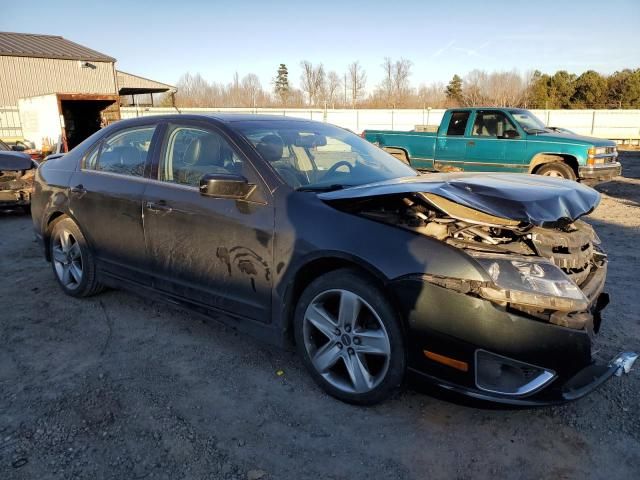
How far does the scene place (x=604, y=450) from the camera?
2404 mm

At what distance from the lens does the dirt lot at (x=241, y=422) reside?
230 cm

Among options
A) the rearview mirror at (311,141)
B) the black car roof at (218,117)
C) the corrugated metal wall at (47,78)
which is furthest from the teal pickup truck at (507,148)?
the corrugated metal wall at (47,78)

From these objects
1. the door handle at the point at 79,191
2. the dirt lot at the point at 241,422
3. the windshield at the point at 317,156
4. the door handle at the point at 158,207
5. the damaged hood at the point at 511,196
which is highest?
the windshield at the point at 317,156

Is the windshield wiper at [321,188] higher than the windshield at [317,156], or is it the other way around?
the windshield at [317,156]

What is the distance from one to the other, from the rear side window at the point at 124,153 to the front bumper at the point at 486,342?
2.43 meters

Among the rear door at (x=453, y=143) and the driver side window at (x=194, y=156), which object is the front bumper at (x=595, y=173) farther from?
the driver side window at (x=194, y=156)

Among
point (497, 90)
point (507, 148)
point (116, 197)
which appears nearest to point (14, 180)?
point (116, 197)

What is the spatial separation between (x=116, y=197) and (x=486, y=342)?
120 inches

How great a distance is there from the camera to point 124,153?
4035mm

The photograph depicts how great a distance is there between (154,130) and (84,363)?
1802 mm

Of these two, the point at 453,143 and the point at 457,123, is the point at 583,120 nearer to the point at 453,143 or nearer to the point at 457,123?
the point at 457,123

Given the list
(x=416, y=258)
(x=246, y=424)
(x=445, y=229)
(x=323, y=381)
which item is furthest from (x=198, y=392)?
(x=445, y=229)

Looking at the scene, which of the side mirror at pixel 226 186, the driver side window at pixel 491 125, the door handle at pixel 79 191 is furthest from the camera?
the driver side window at pixel 491 125

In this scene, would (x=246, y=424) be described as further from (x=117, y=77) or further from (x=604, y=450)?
(x=117, y=77)
